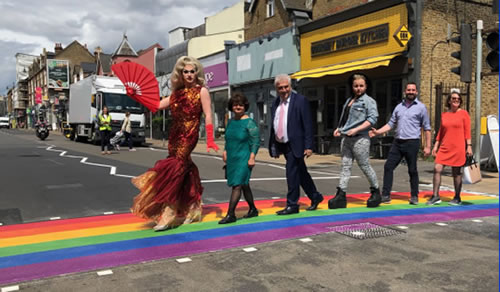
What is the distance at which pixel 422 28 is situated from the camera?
13750 mm

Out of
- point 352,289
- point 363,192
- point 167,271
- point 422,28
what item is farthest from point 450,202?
point 422,28

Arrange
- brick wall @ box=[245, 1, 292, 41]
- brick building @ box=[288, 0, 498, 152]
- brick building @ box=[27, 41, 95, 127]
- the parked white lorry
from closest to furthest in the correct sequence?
brick building @ box=[288, 0, 498, 152] < the parked white lorry < brick wall @ box=[245, 1, 292, 41] < brick building @ box=[27, 41, 95, 127]

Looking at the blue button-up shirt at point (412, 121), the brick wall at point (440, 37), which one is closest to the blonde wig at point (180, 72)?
the blue button-up shirt at point (412, 121)

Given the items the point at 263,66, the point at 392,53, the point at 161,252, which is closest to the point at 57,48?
the point at 263,66

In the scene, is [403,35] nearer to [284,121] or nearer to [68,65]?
[284,121]

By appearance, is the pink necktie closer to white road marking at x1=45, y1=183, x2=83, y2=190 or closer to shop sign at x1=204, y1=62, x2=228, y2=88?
white road marking at x1=45, y1=183, x2=83, y2=190

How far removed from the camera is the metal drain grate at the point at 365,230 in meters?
4.51

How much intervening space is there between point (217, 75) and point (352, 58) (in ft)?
35.6

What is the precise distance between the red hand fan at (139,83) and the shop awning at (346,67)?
9939 mm

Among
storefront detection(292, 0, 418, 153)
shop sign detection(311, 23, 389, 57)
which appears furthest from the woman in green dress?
shop sign detection(311, 23, 389, 57)

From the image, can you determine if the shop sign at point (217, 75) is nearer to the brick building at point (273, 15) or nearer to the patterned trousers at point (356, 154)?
the brick building at point (273, 15)

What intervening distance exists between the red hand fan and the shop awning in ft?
32.6

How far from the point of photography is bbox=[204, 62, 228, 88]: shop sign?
952 inches

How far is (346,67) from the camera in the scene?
15.0m
